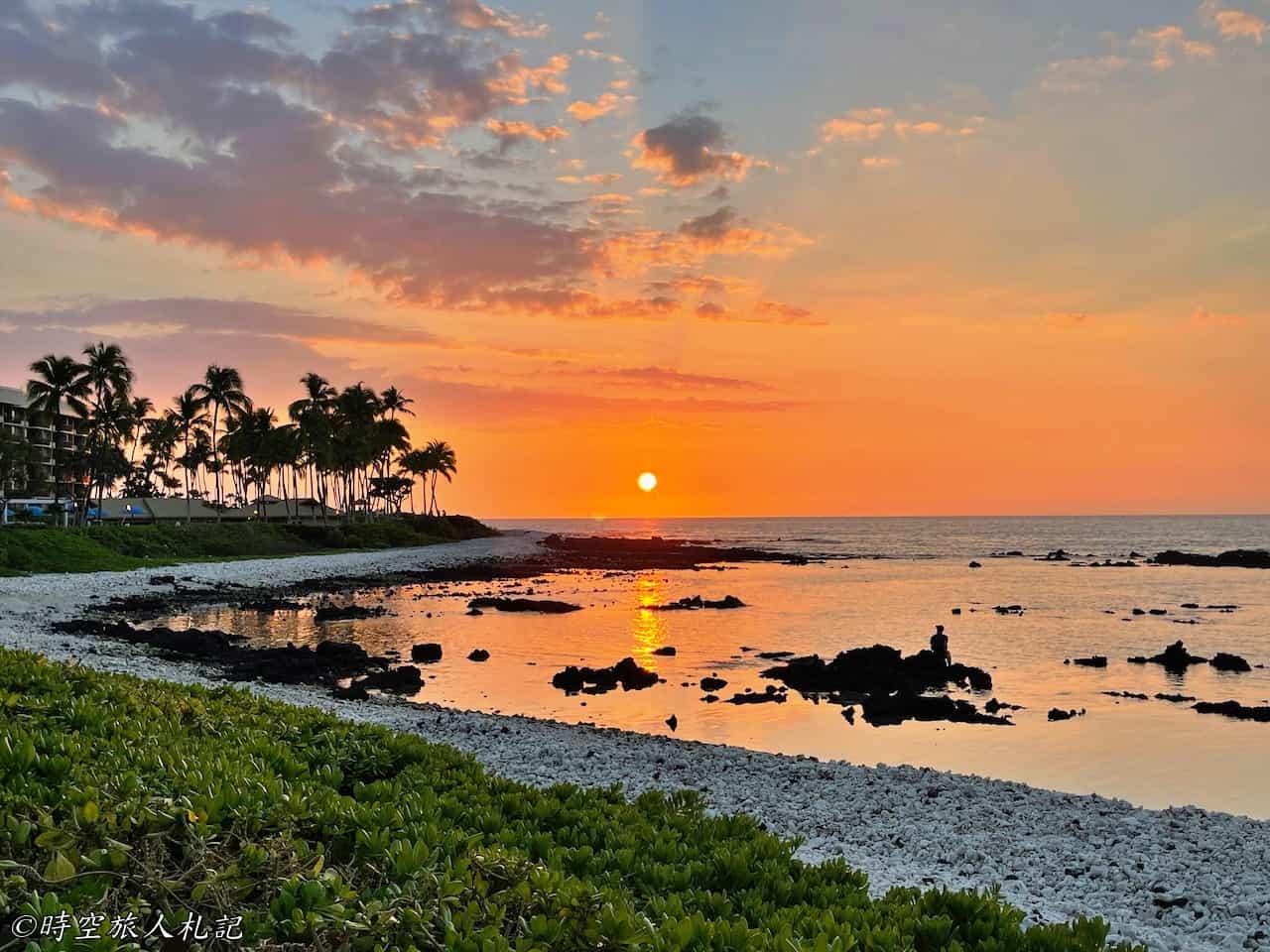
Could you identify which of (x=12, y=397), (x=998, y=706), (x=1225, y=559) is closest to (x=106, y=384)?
(x=12, y=397)

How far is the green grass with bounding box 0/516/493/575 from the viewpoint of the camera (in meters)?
47.6

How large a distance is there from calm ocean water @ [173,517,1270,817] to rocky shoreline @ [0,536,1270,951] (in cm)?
261

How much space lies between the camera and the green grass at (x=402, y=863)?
12.5 ft

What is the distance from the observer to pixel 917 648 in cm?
3431

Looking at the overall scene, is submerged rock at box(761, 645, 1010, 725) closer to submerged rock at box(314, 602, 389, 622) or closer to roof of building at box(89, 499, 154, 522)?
submerged rock at box(314, 602, 389, 622)

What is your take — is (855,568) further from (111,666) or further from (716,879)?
(716,879)

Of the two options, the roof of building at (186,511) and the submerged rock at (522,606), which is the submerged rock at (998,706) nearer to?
the submerged rock at (522,606)

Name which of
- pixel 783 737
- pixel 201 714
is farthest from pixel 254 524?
pixel 201 714

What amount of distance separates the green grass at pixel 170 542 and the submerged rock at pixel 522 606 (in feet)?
72.0

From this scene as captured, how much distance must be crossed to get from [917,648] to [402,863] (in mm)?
32848

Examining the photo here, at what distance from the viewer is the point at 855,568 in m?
81.8

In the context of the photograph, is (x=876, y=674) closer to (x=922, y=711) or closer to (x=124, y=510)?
(x=922, y=711)

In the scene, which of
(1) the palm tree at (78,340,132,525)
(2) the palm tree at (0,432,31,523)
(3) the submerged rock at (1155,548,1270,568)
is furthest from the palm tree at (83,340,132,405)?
(3) the submerged rock at (1155,548,1270,568)

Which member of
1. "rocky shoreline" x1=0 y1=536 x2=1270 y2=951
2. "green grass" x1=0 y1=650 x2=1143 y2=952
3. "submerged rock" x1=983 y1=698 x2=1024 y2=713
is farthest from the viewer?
"submerged rock" x1=983 y1=698 x2=1024 y2=713
